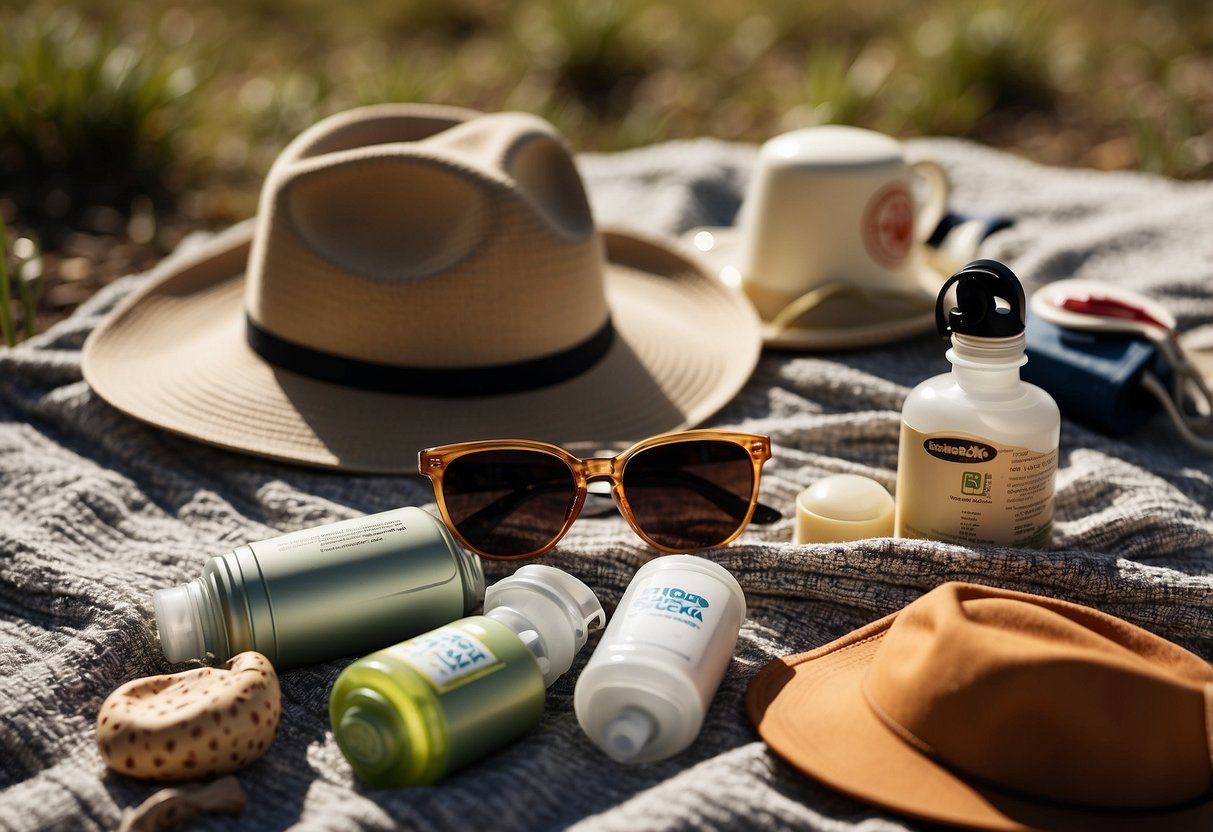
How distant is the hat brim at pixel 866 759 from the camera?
1103 millimetres

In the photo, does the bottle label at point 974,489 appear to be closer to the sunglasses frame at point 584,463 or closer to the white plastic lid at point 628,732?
the sunglasses frame at point 584,463

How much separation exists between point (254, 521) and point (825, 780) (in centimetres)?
96

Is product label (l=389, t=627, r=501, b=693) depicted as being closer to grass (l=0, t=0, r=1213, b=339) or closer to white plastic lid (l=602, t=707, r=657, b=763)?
white plastic lid (l=602, t=707, r=657, b=763)

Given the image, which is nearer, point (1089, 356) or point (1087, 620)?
point (1087, 620)

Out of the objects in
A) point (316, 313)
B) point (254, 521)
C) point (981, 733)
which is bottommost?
point (254, 521)

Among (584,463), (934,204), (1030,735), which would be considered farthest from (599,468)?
(934,204)

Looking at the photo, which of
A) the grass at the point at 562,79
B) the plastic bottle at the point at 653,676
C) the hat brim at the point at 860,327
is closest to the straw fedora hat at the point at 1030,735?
the plastic bottle at the point at 653,676

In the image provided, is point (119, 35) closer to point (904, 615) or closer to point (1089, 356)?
point (1089, 356)

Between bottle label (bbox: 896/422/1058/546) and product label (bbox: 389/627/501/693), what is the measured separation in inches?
22.8

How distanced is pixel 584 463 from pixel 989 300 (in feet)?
1.75

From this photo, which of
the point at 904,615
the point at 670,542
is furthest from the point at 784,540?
the point at 904,615

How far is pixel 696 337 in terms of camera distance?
7.20ft

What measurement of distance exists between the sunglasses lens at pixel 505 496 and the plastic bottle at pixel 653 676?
27cm

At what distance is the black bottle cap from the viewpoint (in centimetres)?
132
